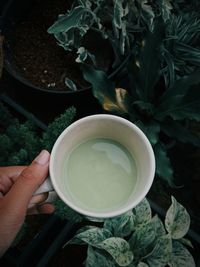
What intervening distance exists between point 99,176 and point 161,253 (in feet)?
1.14

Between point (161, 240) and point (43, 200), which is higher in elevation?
point (43, 200)

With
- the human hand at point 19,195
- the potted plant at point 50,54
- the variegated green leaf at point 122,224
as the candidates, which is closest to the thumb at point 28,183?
the human hand at point 19,195

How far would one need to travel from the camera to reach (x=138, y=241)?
103cm

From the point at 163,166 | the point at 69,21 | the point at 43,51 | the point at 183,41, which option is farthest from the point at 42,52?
the point at 163,166

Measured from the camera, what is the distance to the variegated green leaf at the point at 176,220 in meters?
1.05

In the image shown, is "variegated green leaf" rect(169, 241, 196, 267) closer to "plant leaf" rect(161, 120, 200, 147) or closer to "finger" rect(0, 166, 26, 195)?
"plant leaf" rect(161, 120, 200, 147)

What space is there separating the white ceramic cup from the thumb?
2 cm

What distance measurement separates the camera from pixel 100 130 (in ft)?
2.62

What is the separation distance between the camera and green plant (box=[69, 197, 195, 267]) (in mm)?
990

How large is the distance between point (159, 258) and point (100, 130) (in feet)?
1.26

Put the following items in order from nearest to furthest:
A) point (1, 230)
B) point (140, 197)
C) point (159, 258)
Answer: point (140, 197)
point (1, 230)
point (159, 258)

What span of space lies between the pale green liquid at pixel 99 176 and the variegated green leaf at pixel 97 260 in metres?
0.30

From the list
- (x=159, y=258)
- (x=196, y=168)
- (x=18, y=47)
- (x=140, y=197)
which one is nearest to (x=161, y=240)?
(x=159, y=258)

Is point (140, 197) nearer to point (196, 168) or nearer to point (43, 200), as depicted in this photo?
point (43, 200)
